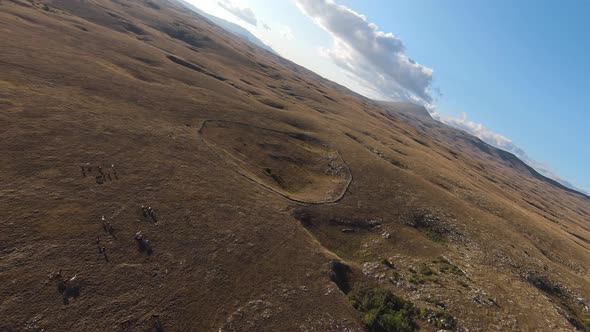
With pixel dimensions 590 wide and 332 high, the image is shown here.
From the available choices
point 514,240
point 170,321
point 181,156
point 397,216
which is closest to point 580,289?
point 514,240

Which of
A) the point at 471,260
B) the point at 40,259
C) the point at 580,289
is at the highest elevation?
the point at 580,289

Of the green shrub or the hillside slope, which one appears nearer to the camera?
the hillside slope

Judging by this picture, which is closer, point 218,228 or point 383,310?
point 383,310

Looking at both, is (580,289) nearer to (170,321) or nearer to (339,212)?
(339,212)

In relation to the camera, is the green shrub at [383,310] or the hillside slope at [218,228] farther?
the green shrub at [383,310]
